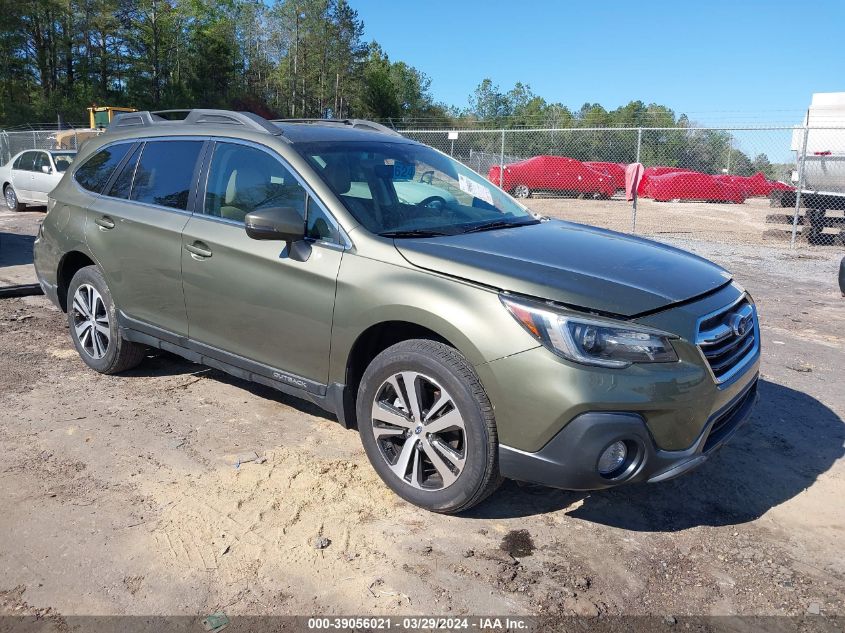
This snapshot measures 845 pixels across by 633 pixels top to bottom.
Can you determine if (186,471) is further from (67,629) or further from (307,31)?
(307,31)

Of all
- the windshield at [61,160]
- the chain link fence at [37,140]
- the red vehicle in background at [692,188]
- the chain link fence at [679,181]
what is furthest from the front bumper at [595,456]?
the red vehicle in background at [692,188]

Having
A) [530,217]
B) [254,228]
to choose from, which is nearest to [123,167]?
[254,228]

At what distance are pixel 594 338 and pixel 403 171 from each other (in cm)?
186

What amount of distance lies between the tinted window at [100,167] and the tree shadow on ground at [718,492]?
3.54 m

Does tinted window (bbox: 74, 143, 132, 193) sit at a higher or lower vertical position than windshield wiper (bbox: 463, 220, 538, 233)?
higher

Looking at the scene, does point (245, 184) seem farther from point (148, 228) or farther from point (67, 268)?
point (67, 268)

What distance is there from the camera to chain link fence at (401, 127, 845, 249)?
1382 cm

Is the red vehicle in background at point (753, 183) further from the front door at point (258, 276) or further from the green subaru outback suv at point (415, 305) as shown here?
the front door at point (258, 276)

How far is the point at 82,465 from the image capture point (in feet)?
11.9

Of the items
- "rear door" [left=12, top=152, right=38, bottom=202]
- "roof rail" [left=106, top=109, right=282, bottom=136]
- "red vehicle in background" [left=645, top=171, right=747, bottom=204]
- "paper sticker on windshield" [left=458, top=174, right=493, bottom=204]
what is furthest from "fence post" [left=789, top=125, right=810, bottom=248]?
"rear door" [left=12, top=152, right=38, bottom=202]

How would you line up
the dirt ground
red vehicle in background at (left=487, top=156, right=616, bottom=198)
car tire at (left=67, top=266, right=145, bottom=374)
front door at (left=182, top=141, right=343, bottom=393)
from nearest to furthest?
the dirt ground < front door at (left=182, top=141, right=343, bottom=393) < car tire at (left=67, top=266, right=145, bottom=374) < red vehicle in background at (left=487, top=156, right=616, bottom=198)

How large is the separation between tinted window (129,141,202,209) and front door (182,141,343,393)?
231mm

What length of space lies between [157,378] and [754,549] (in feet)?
13.1

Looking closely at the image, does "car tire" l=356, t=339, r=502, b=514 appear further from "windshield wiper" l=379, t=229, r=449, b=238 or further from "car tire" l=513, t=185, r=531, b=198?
"car tire" l=513, t=185, r=531, b=198
